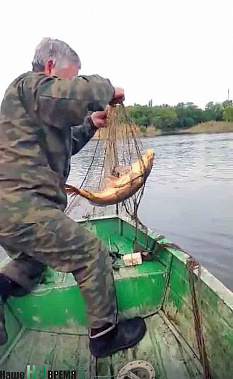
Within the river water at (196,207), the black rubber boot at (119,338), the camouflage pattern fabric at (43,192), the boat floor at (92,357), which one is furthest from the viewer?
the river water at (196,207)

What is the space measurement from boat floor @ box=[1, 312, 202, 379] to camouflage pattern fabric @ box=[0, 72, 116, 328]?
574 mm

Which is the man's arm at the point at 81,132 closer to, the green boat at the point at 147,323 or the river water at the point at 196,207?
the green boat at the point at 147,323

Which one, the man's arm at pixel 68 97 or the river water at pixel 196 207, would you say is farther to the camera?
the river water at pixel 196 207

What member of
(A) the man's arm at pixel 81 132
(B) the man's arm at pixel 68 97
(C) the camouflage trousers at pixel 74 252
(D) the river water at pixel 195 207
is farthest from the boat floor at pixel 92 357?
(D) the river water at pixel 195 207

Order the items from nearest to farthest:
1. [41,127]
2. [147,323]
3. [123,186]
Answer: [41,127], [147,323], [123,186]

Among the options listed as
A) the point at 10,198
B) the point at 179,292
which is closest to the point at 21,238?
the point at 10,198

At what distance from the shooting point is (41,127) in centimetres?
279

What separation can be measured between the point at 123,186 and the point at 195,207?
9.75 meters

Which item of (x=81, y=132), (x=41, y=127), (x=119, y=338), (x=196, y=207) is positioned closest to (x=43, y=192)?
(x=41, y=127)

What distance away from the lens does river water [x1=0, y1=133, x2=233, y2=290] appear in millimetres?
9203

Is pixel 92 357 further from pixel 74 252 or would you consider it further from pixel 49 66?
pixel 49 66

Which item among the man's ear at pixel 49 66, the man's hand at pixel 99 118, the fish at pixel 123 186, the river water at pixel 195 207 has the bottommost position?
the river water at pixel 195 207

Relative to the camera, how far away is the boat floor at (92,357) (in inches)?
125

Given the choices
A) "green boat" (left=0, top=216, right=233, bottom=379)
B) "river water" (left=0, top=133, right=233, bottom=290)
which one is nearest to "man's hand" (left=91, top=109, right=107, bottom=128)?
"green boat" (left=0, top=216, right=233, bottom=379)
